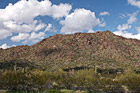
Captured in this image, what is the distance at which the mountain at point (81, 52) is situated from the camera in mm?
69938

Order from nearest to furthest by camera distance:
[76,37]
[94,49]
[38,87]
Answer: [38,87]
[94,49]
[76,37]

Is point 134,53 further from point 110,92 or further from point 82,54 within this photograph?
point 110,92

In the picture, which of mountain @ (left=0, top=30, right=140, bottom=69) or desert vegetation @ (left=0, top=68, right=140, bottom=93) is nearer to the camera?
desert vegetation @ (left=0, top=68, right=140, bottom=93)

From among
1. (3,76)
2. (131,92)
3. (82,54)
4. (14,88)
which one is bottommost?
(131,92)

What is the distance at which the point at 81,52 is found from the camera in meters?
82.1

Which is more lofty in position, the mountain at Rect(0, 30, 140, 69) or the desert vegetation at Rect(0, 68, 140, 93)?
the mountain at Rect(0, 30, 140, 69)

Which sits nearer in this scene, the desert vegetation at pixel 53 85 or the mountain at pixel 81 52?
the desert vegetation at pixel 53 85

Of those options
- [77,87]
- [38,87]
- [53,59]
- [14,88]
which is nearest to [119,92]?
[77,87]

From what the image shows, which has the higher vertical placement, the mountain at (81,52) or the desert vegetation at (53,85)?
the mountain at (81,52)

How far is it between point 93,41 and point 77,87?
72.7m

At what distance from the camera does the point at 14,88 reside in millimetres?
18516

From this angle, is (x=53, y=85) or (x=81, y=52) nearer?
(x=53, y=85)

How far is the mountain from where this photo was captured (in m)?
69.9

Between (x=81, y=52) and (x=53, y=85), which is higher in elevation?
(x=81, y=52)
